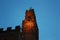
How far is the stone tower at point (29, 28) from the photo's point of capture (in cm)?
4281

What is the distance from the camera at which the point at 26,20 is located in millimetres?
47344

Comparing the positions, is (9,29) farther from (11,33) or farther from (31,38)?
(31,38)

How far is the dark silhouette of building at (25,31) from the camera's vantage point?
3966 centimetres

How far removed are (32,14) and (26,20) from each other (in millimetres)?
2954

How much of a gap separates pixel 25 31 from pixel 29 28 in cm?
187

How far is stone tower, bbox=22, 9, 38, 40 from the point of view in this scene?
42812 mm

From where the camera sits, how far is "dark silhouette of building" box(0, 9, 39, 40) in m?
39.7

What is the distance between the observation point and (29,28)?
45000 millimetres

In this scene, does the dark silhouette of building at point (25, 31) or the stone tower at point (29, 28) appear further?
the stone tower at point (29, 28)

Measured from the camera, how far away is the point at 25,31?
43562mm

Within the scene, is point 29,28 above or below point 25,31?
above

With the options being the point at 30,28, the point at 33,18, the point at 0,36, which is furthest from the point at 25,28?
the point at 0,36

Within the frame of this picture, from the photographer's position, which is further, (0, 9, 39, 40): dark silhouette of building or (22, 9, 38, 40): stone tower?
(22, 9, 38, 40): stone tower

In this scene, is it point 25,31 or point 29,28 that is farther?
point 29,28
